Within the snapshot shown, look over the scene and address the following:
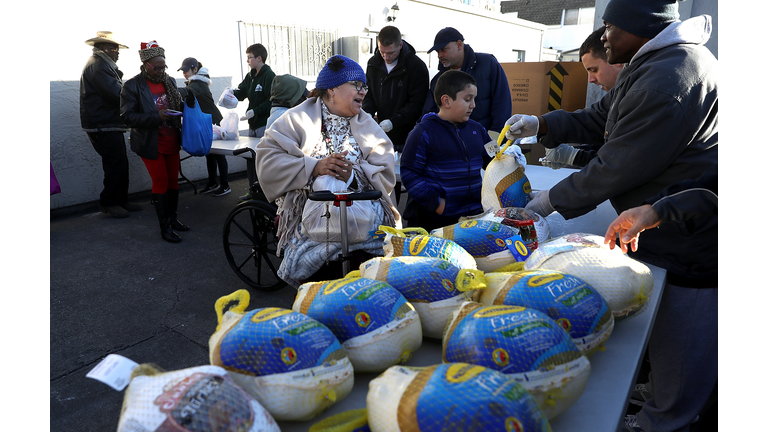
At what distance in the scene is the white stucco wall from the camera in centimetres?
583

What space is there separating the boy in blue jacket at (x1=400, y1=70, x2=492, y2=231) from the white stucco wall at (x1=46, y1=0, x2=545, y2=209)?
5.29m

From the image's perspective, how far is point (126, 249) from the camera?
Result: 15.8 ft

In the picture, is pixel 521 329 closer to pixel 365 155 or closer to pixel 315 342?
pixel 315 342

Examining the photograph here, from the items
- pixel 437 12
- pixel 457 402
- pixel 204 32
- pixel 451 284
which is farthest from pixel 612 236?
pixel 437 12

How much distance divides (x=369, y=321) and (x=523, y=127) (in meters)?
1.57

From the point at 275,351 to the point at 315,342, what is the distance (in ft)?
0.28

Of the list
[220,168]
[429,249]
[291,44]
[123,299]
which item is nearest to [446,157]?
[429,249]

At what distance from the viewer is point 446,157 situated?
9.05 ft

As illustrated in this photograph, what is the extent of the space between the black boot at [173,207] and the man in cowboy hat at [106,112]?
1013 millimetres

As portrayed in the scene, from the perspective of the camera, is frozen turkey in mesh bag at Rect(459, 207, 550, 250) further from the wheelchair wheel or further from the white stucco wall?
the white stucco wall

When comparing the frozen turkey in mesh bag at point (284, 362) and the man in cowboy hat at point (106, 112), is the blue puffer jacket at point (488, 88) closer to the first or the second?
the frozen turkey in mesh bag at point (284, 362)

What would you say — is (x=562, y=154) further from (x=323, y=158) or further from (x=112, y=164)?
(x=112, y=164)

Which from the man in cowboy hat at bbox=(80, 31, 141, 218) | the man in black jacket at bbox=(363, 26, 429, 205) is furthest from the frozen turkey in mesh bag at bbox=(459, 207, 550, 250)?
the man in cowboy hat at bbox=(80, 31, 141, 218)

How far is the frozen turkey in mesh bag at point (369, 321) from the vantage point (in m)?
1.08
